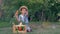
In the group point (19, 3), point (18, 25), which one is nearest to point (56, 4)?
point (19, 3)

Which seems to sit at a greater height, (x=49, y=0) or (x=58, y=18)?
(x=49, y=0)

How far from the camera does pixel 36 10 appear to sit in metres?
13.9

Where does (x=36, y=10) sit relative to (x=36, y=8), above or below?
below

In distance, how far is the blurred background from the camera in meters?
12.7

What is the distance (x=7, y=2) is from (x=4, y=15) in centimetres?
147

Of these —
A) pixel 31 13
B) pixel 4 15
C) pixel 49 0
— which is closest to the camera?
pixel 49 0

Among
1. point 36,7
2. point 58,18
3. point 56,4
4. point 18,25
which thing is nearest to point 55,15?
point 58,18

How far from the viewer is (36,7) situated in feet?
43.4

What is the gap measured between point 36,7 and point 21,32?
268 inches

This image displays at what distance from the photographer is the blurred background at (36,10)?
12.7 metres

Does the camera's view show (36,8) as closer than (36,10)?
Yes

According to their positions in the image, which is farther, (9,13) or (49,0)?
(9,13)

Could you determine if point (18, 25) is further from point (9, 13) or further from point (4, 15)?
point (4, 15)

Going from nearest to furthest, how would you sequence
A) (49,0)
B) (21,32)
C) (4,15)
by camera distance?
(21,32) < (49,0) < (4,15)
